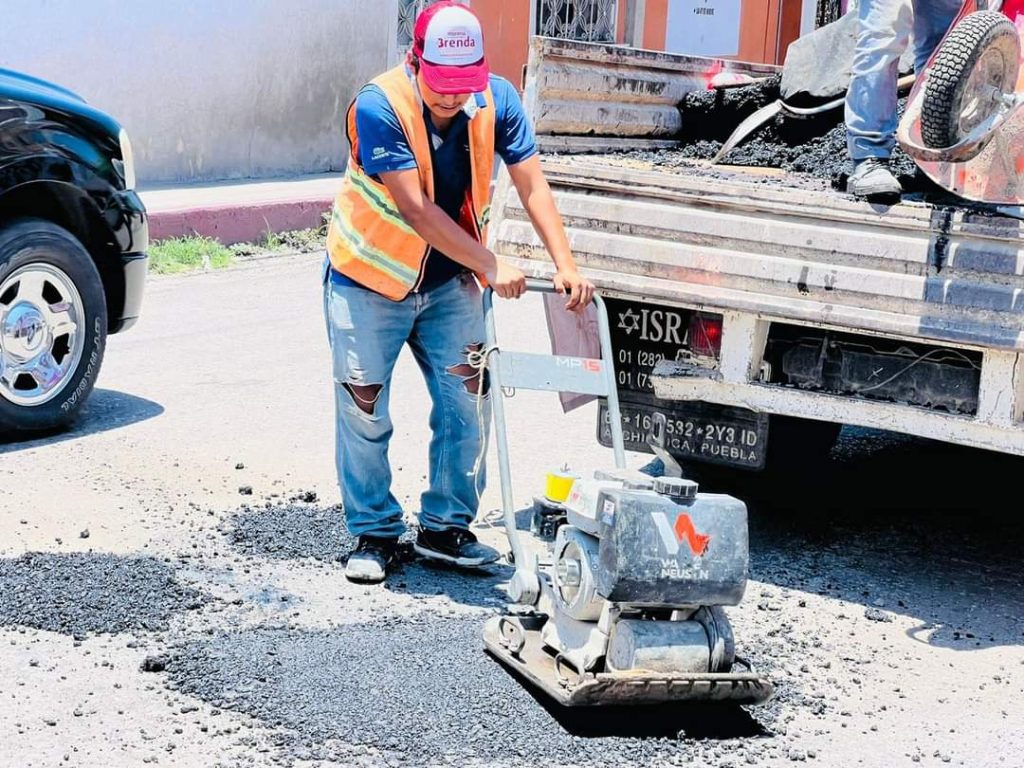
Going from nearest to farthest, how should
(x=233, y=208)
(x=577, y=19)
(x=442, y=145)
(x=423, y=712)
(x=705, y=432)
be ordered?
1. (x=423, y=712)
2. (x=442, y=145)
3. (x=705, y=432)
4. (x=233, y=208)
5. (x=577, y=19)

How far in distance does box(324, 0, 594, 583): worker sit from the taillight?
78 cm

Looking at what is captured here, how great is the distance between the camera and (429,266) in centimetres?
A: 522

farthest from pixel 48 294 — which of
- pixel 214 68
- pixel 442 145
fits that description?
pixel 214 68

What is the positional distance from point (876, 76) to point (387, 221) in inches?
79.4

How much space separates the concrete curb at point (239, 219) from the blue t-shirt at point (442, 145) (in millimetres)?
6513

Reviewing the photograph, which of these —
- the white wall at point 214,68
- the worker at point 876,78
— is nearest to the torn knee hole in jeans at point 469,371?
the worker at point 876,78

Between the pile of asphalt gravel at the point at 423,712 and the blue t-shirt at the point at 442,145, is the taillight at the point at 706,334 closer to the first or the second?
the blue t-shirt at the point at 442,145

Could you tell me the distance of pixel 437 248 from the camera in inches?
194

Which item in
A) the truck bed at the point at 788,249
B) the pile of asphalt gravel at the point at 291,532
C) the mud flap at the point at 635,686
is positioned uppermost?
the truck bed at the point at 788,249

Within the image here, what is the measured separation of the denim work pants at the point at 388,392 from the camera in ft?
17.2

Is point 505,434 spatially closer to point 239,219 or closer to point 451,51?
point 451,51

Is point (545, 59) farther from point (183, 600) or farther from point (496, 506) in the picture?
point (183, 600)

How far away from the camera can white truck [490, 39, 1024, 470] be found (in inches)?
203

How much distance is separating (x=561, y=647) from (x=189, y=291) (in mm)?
6289
